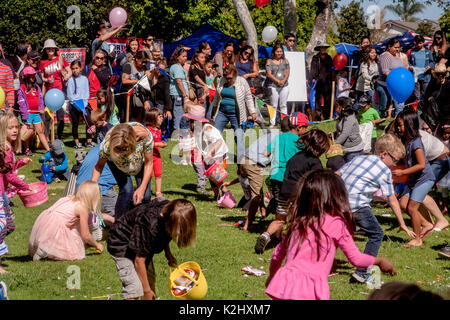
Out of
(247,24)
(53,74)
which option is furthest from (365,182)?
(247,24)

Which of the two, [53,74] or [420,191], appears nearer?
[420,191]

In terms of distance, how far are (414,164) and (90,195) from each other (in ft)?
13.3

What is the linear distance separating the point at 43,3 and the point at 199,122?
19.6 meters

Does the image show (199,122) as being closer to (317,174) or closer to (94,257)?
(94,257)

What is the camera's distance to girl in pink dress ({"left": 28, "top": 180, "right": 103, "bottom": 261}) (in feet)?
22.3

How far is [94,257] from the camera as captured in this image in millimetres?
7062

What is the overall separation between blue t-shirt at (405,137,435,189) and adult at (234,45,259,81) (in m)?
A: 7.24

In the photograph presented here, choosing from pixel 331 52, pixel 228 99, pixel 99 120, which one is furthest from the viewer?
pixel 331 52

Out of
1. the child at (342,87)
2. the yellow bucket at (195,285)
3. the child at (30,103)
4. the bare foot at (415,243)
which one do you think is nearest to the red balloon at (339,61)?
the child at (342,87)

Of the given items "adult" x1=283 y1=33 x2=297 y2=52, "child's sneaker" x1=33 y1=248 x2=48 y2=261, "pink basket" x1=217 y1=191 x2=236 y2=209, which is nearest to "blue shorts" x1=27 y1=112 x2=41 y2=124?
"pink basket" x1=217 y1=191 x2=236 y2=209

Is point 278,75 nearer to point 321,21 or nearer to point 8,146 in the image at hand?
point 321,21

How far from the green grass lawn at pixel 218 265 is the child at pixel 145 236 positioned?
2.71 ft

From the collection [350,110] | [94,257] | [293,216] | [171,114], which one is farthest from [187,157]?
[293,216]

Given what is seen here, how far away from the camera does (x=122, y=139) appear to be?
637 centimetres
